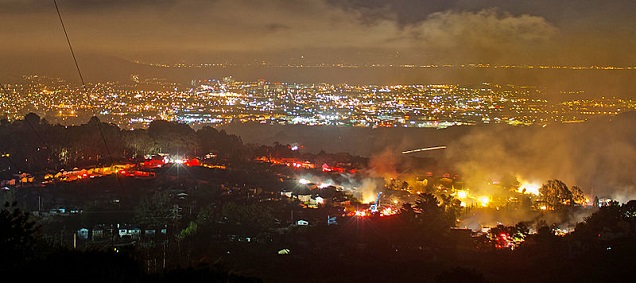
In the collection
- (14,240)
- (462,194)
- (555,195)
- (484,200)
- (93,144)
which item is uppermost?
(93,144)

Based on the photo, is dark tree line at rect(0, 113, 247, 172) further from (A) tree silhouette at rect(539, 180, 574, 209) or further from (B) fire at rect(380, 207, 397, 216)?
(A) tree silhouette at rect(539, 180, 574, 209)

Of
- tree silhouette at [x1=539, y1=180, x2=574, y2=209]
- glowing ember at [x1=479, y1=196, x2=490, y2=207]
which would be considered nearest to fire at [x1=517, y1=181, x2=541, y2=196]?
tree silhouette at [x1=539, y1=180, x2=574, y2=209]


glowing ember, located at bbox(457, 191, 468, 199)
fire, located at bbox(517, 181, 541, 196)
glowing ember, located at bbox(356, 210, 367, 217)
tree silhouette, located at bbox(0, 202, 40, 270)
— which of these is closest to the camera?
tree silhouette, located at bbox(0, 202, 40, 270)

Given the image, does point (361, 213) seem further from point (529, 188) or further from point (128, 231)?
point (529, 188)

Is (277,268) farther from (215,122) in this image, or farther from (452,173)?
(215,122)

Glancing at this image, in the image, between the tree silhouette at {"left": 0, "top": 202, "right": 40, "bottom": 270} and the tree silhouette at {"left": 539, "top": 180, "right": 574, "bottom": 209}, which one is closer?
the tree silhouette at {"left": 0, "top": 202, "right": 40, "bottom": 270}

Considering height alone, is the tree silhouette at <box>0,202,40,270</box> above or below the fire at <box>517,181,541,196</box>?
above

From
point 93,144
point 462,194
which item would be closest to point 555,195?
point 462,194

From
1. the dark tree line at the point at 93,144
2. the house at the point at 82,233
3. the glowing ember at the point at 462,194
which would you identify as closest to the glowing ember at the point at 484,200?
the glowing ember at the point at 462,194

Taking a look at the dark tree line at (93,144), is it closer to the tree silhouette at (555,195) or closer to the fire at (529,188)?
the fire at (529,188)

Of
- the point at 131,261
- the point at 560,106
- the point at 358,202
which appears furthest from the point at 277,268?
the point at 560,106

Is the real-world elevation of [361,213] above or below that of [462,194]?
below
